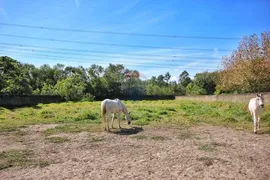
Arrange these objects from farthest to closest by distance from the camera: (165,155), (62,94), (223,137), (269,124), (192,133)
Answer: (62,94) < (269,124) < (192,133) < (223,137) < (165,155)

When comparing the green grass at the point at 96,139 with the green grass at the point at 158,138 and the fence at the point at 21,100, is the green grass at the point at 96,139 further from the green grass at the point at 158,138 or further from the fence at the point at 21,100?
the fence at the point at 21,100

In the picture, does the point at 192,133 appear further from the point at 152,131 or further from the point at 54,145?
the point at 54,145

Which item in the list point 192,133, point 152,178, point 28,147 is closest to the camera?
point 152,178

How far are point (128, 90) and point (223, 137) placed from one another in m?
46.2

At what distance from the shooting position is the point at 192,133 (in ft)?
32.4

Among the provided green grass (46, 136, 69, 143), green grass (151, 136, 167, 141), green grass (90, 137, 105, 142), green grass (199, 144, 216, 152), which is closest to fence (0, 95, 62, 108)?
green grass (46, 136, 69, 143)

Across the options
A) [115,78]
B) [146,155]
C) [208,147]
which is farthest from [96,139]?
[115,78]

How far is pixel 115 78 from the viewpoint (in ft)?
172

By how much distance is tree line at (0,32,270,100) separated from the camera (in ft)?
79.0

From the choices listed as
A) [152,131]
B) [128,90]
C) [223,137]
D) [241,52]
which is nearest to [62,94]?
[128,90]

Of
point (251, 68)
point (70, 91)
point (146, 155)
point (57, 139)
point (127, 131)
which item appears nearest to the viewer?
point (146, 155)

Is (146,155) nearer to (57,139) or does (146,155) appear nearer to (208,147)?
(208,147)

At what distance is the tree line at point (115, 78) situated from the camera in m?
24.1

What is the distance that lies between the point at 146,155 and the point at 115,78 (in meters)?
46.4
